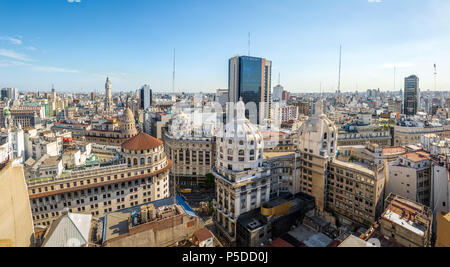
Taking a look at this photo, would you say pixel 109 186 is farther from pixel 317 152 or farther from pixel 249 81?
pixel 249 81

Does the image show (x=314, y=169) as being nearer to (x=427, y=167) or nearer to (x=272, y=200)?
(x=272, y=200)

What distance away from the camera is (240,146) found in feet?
139

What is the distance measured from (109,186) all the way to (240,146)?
26.2m

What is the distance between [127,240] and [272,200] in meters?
26.1

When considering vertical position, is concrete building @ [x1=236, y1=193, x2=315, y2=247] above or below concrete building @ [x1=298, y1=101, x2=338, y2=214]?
below

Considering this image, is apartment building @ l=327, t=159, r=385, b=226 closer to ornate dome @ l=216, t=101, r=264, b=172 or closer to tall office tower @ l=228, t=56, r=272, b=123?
ornate dome @ l=216, t=101, r=264, b=172

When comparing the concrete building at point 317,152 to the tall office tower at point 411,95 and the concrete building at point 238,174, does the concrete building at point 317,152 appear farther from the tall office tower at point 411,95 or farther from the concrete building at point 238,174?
the tall office tower at point 411,95

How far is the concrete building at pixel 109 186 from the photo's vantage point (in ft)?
137

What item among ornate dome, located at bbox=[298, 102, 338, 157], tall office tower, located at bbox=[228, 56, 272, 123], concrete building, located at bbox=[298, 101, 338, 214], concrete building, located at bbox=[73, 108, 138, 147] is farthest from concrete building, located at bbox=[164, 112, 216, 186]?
tall office tower, located at bbox=[228, 56, 272, 123]

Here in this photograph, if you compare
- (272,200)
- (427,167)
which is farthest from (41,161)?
(427,167)

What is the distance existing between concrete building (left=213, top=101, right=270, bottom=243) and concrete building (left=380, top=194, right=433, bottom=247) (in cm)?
1870

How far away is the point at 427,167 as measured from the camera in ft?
143

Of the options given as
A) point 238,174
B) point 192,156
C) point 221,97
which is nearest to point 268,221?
point 238,174

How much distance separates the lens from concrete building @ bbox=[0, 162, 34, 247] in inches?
765
